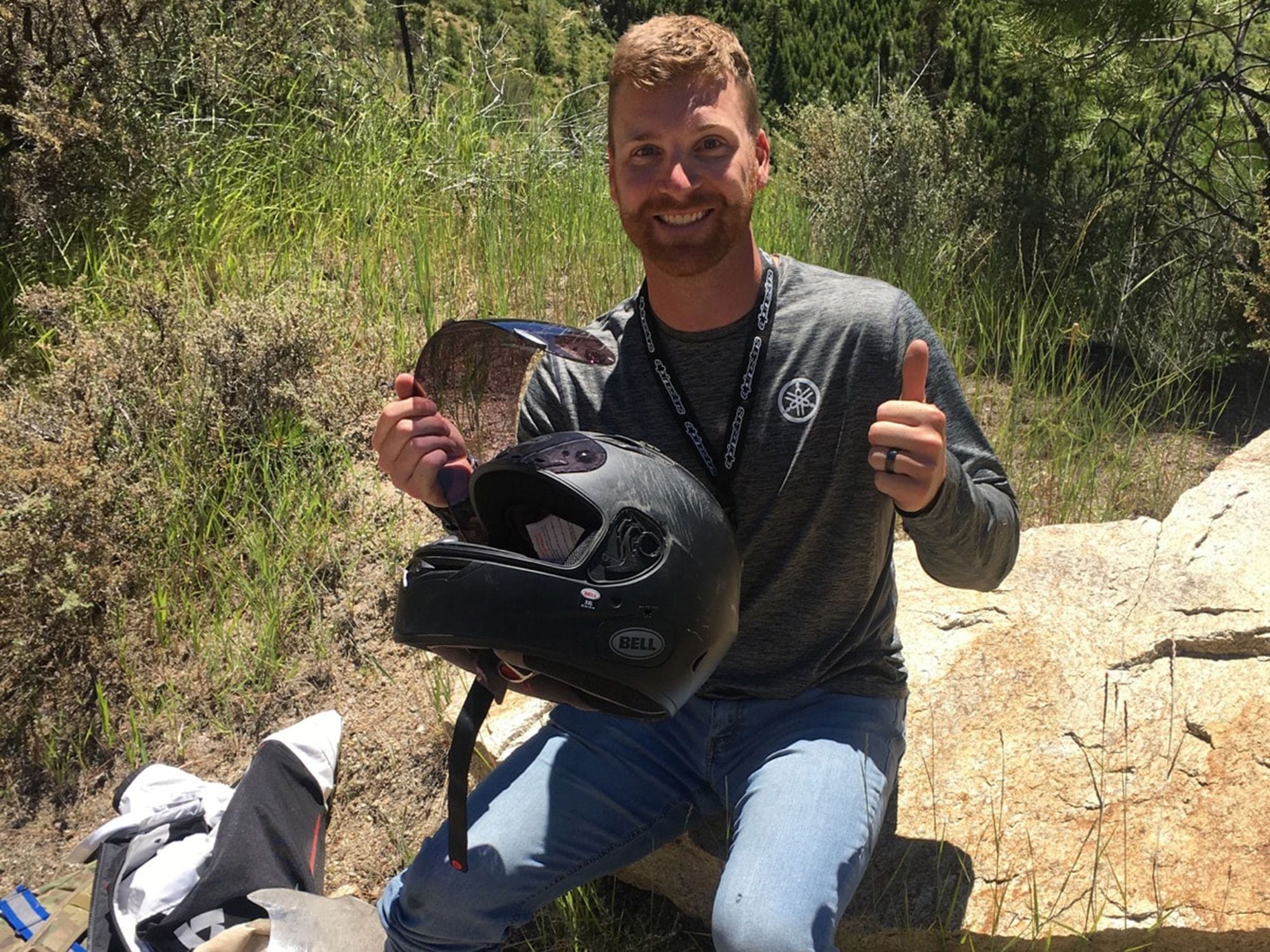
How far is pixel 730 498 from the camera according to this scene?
243 cm

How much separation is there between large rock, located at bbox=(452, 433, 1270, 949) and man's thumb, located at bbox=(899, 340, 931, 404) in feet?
3.35

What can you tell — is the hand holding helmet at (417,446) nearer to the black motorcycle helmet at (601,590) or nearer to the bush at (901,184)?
the black motorcycle helmet at (601,590)

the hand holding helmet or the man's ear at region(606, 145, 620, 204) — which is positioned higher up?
the man's ear at region(606, 145, 620, 204)

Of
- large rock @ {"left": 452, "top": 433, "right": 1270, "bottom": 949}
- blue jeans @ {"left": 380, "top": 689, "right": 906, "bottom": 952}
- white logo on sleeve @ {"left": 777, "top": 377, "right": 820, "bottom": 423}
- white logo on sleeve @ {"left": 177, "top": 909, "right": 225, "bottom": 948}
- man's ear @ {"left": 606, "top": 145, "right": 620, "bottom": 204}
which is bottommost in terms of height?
white logo on sleeve @ {"left": 177, "top": 909, "right": 225, "bottom": 948}

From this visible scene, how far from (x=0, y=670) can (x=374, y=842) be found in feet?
4.79

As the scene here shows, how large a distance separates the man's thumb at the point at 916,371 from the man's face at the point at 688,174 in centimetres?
54

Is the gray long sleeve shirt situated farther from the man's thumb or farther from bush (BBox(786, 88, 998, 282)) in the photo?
bush (BBox(786, 88, 998, 282))

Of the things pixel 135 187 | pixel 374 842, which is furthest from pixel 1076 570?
pixel 135 187

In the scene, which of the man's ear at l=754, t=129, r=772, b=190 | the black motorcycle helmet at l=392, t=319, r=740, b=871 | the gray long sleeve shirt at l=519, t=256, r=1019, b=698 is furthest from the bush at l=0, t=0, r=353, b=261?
the black motorcycle helmet at l=392, t=319, r=740, b=871

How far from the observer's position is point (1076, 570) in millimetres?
3469

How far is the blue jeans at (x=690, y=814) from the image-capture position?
2078 millimetres

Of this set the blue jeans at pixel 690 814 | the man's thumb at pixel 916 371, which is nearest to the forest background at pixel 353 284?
the blue jeans at pixel 690 814

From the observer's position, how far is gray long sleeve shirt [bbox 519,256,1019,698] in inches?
95.3

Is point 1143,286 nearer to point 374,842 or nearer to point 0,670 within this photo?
point 374,842
